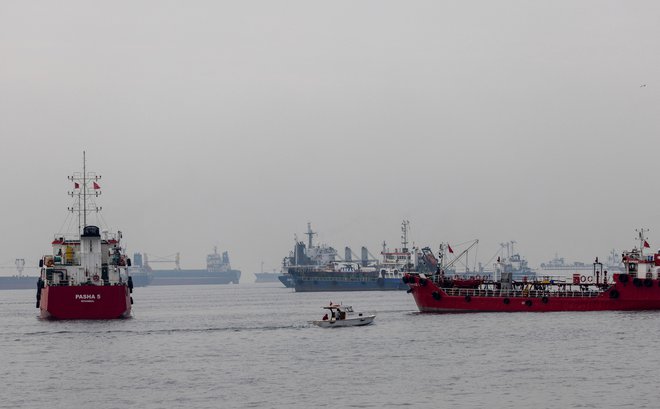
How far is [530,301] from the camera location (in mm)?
116688

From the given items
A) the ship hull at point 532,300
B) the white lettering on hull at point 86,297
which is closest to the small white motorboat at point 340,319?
the ship hull at point 532,300

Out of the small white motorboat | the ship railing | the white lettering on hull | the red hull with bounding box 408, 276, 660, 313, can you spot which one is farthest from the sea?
the ship railing

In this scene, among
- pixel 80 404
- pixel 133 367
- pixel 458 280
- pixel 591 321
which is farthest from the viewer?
pixel 458 280

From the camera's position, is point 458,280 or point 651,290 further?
point 458,280

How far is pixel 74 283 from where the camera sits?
10850cm

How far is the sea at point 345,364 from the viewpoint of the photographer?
57.4m

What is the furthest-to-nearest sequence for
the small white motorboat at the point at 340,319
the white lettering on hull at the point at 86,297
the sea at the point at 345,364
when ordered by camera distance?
the white lettering on hull at the point at 86,297, the small white motorboat at the point at 340,319, the sea at the point at 345,364

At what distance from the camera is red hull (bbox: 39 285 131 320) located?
4119 inches

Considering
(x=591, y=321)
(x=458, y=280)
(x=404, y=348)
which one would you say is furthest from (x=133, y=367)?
(x=458, y=280)

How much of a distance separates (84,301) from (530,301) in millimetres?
44831

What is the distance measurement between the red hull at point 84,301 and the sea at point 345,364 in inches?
49.1

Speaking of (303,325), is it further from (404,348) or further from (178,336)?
(404,348)

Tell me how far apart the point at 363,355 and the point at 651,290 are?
44.7 m

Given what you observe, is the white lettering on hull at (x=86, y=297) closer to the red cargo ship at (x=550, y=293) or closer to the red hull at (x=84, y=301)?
the red hull at (x=84, y=301)
